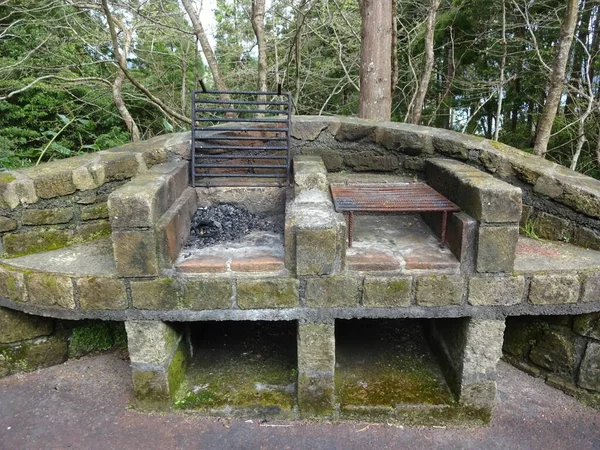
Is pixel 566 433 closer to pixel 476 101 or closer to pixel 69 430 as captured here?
pixel 69 430

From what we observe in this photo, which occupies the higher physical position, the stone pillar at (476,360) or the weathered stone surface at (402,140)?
the weathered stone surface at (402,140)

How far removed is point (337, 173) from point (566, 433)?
2.50 m

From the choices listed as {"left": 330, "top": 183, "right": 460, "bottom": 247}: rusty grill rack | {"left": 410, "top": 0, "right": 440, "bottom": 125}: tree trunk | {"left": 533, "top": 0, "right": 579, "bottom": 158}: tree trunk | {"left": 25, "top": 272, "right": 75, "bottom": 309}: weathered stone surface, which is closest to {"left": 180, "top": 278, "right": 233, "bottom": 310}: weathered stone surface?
{"left": 25, "top": 272, "right": 75, "bottom": 309}: weathered stone surface

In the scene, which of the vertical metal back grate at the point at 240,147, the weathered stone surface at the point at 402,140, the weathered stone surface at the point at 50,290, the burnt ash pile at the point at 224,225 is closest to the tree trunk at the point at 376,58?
the weathered stone surface at the point at 402,140

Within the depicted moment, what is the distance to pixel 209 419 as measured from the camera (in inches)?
99.0

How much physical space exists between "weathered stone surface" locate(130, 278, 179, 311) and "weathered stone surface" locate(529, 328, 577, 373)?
2.38 m

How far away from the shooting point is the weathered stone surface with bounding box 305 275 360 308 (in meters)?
2.22

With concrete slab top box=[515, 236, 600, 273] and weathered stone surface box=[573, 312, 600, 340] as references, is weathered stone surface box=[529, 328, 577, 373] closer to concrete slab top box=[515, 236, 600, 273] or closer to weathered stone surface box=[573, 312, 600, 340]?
weathered stone surface box=[573, 312, 600, 340]

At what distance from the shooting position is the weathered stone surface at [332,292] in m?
2.22

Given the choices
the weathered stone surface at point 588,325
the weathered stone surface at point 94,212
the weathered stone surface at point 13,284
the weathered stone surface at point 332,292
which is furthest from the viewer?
the weathered stone surface at point 94,212

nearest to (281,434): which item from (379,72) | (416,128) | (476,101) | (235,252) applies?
(235,252)

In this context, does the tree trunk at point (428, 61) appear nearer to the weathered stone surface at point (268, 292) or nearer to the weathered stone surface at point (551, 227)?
the weathered stone surface at point (551, 227)

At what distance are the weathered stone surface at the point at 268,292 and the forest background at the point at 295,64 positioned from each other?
202 inches

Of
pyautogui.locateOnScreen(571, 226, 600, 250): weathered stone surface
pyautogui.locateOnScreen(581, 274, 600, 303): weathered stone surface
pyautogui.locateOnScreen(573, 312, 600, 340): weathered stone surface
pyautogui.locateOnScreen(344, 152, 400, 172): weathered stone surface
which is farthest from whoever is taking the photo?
pyautogui.locateOnScreen(344, 152, 400, 172): weathered stone surface
